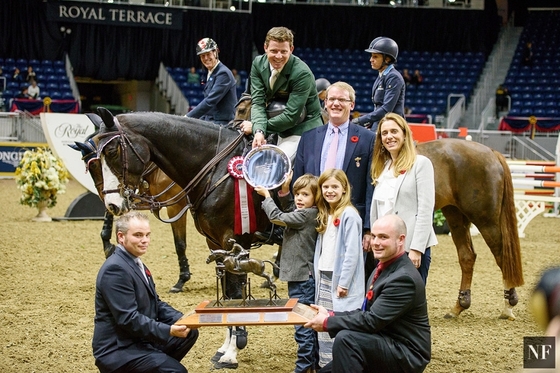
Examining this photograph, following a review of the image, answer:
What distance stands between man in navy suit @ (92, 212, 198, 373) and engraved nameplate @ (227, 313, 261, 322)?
252 millimetres

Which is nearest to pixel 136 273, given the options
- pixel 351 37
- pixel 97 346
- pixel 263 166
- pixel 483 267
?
pixel 97 346

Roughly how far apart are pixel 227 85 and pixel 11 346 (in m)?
2.95

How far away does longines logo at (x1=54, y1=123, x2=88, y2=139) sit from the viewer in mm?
12793

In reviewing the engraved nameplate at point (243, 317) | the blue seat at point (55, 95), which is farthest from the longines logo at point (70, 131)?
the blue seat at point (55, 95)

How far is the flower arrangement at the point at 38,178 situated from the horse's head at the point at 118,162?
26.6 ft

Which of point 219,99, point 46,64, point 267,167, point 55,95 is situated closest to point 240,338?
point 267,167

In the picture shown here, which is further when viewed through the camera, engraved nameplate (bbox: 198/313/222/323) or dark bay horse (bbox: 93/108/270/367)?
dark bay horse (bbox: 93/108/270/367)

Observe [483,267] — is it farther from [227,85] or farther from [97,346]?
[97,346]

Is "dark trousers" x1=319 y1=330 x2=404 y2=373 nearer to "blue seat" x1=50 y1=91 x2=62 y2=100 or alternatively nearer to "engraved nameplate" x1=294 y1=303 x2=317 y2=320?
"engraved nameplate" x1=294 y1=303 x2=317 y2=320

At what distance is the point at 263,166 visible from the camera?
4988mm

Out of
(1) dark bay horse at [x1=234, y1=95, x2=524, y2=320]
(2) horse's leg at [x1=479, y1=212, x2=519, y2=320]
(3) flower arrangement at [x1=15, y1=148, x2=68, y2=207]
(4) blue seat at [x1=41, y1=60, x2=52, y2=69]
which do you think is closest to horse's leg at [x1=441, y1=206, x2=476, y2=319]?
(1) dark bay horse at [x1=234, y1=95, x2=524, y2=320]

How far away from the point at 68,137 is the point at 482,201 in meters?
8.41

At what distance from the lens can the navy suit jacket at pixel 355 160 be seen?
15.9ft

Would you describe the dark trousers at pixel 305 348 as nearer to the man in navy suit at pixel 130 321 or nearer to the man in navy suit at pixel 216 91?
the man in navy suit at pixel 130 321
